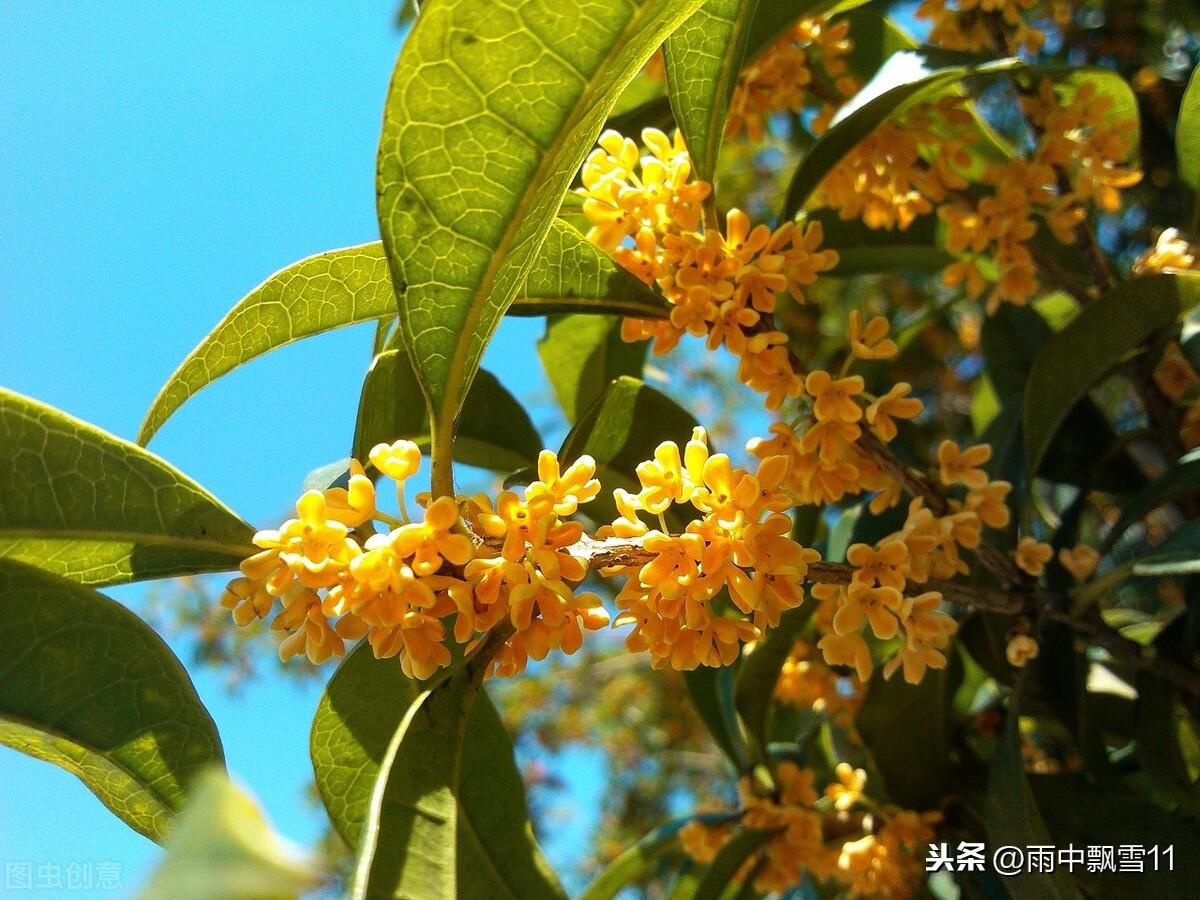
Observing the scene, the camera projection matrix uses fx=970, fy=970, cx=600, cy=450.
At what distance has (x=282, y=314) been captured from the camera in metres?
1.20

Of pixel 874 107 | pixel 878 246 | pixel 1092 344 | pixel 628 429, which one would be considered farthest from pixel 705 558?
pixel 878 246

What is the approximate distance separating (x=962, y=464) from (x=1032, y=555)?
0.18 meters

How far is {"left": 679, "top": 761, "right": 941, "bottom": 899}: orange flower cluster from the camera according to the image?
175 centimetres

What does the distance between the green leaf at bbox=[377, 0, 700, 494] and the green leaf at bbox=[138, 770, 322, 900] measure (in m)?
0.68

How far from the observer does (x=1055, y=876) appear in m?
1.32

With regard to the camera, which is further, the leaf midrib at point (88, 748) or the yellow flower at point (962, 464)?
the yellow flower at point (962, 464)

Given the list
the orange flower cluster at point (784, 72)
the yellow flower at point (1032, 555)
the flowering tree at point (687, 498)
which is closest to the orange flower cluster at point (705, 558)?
the flowering tree at point (687, 498)

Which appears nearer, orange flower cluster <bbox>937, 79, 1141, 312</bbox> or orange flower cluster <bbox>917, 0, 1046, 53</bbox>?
orange flower cluster <bbox>937, 79, 1141, 312</bbox>

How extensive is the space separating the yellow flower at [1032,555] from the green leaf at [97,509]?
43.8 inches

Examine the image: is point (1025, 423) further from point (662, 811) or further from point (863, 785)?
point (662, 811)

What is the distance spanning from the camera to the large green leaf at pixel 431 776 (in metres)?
0.96

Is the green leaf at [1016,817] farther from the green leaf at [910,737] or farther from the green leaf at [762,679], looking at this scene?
the green leaf at [762,679]

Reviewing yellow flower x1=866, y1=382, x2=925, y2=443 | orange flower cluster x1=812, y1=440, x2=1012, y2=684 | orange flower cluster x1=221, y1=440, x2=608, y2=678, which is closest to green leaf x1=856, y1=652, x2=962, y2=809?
orange flower cluster x1=812, y1=440, x2=1012, y2=684

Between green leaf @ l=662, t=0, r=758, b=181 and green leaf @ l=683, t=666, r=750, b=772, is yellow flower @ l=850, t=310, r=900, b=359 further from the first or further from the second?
green leaf @ l=683, t=666, r=750, b=772
